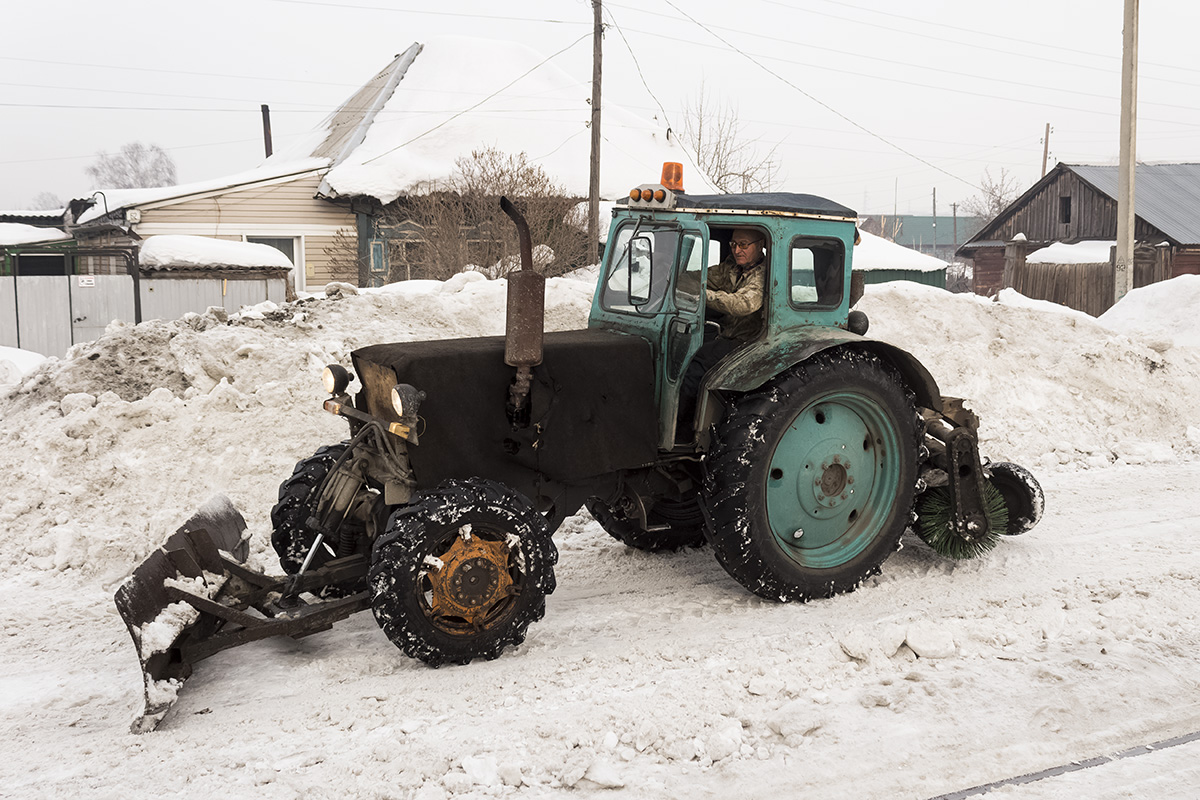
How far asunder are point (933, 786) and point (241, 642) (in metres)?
2.98

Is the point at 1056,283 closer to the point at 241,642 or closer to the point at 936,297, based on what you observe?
the point at 936,297

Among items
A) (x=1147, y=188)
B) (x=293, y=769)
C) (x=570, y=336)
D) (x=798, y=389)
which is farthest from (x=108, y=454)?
(x=1147, y=188)

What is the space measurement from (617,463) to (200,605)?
214 cm

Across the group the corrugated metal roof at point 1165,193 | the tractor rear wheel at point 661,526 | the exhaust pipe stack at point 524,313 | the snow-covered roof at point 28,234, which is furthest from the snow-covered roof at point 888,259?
the exhaust pipe stack at point 524,313

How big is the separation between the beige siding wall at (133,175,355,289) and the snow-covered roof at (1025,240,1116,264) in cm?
2136

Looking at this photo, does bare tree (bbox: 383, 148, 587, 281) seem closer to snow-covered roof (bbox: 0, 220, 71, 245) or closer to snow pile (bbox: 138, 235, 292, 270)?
snow pile (bbox: 138, 235, 292, 270)

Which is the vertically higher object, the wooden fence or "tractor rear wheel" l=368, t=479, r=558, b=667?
the wooden fence

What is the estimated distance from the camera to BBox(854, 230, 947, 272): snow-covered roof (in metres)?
27.4

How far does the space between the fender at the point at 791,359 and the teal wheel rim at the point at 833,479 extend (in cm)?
31

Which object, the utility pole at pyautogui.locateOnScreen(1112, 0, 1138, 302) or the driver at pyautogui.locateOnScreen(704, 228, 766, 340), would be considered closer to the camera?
the driver at pyautogui.locateOnScreen(704, 228, 766, 340)

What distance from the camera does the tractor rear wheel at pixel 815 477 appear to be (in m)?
5.18

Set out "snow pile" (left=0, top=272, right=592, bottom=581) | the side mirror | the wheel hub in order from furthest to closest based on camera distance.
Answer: "snow pile" (left=0, top=272, right=592, bottom=581) → the side mirror → the wheel hub

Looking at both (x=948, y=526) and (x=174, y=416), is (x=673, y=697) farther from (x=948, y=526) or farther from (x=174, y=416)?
(x=174, y=416)

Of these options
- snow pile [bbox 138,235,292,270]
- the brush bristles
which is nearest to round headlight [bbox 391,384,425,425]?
the brush bristles
